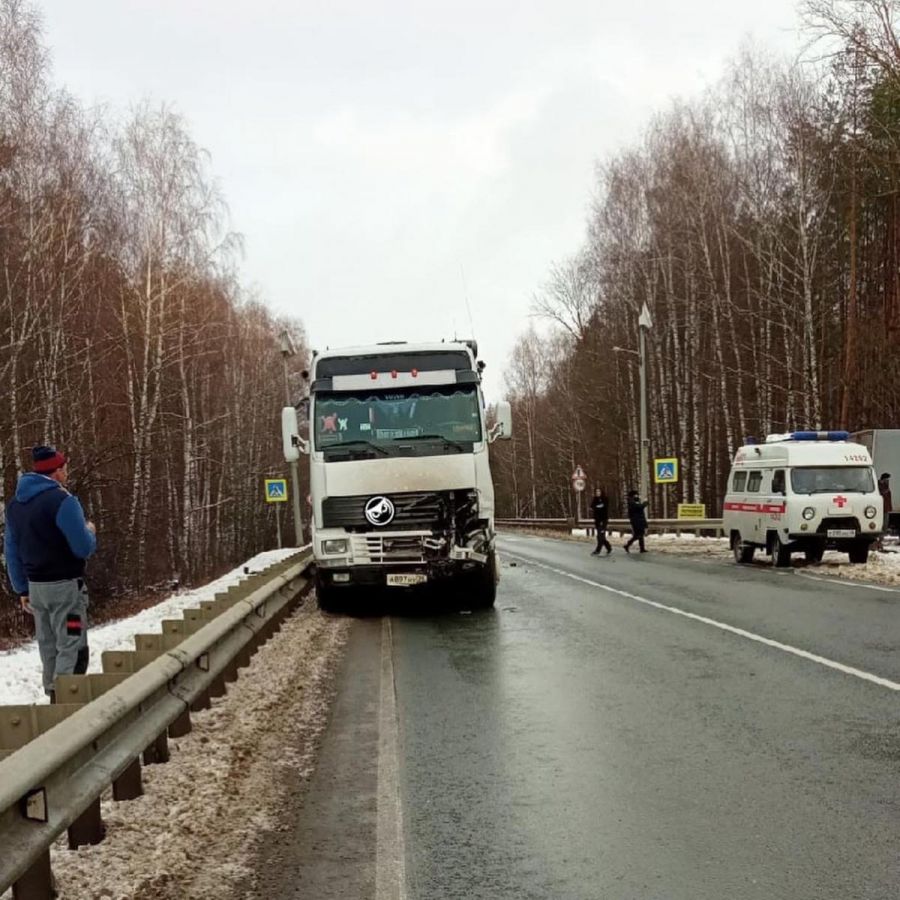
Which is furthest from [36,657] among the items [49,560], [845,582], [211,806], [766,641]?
[845,582]

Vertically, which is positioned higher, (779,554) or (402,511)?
(402,511)

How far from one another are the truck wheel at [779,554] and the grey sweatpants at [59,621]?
1630cm

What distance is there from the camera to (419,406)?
13.7 meters

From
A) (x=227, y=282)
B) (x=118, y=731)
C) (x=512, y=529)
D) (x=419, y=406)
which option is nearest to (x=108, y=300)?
(x=227, y=282)

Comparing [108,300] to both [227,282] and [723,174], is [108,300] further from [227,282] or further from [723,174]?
[723,174]

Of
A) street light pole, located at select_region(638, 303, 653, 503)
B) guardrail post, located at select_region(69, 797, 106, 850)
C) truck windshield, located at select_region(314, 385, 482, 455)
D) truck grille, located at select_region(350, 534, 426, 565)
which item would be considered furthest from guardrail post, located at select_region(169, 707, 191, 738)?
street light pole, located at select_region(638, 303, 653, 503)

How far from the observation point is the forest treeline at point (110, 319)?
2248 cm

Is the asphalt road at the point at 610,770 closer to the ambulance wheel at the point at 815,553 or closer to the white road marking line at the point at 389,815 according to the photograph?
the white road marking line at the point at 389,815

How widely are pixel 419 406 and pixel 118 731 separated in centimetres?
932

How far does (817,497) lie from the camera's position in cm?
1956

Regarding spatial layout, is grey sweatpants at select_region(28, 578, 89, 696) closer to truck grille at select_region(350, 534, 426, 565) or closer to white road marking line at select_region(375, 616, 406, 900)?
white road marking line at select_region(375, 616, 406, 900)

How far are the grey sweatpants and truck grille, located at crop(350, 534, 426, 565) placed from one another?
627 cm

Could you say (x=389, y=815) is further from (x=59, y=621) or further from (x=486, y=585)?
(x=486, y=585)

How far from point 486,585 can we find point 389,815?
8.99 metres
